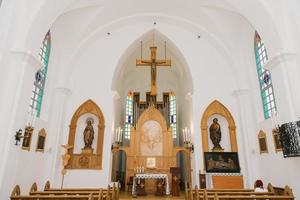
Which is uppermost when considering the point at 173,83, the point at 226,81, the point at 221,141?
the point at 173,83

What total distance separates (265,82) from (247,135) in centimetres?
261

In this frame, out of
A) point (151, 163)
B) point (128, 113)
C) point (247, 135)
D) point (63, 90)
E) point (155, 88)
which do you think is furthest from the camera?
point (128, 113)

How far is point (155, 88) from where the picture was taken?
37.6 feet

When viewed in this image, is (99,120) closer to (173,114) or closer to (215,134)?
(215,134)

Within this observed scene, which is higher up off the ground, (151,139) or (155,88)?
(155,88)

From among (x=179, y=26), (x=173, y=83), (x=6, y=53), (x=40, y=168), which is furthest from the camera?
(x=173, y=83)

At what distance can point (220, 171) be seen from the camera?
31.7 feet

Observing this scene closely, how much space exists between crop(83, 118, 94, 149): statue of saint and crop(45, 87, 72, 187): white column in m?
0.95

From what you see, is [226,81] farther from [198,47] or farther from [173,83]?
[173,83]

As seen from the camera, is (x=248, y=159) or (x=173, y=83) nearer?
(x=248, y=159)

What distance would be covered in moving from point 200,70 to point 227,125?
3279mm

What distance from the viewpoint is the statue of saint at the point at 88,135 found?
10.5 m

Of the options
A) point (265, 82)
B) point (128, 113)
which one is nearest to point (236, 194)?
point (265, 82)

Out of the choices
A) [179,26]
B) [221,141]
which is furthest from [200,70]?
[221,141]
